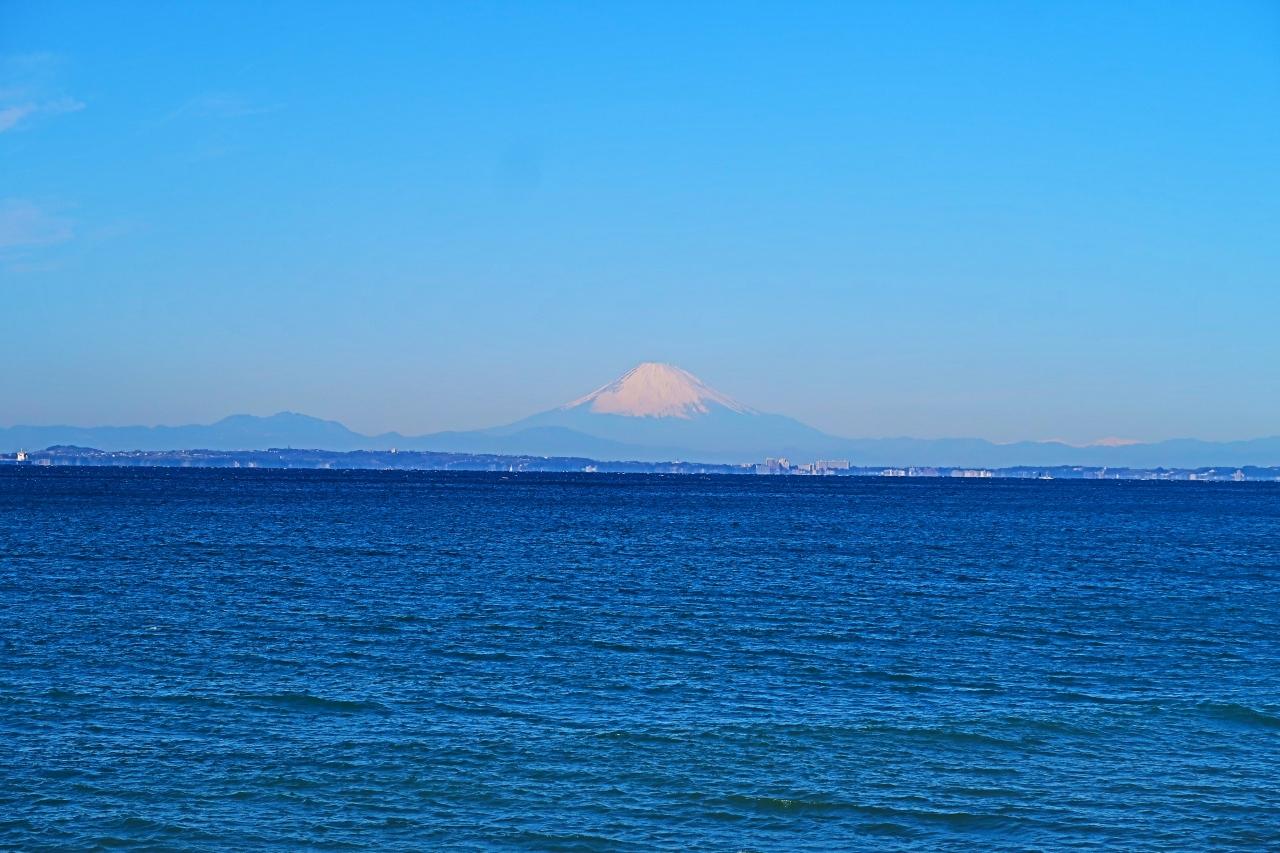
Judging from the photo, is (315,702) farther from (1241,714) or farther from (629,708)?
(1241,714)

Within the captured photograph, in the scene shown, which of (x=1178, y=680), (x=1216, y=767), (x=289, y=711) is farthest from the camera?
(x=1178, y=680)

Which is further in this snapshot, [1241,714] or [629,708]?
[1241,714]

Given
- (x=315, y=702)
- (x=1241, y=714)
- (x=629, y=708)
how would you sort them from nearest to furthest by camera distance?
(x=629, y=708) < (x=315, y=702) < (x=1241, y=714)

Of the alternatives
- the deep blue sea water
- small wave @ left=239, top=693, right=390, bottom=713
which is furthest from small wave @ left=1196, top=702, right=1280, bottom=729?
small wave @ left=239, top=693, right=390, bottom=713

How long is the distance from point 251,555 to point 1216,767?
54.2 m

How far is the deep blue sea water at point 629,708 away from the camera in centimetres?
2116

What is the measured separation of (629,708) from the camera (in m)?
28.8

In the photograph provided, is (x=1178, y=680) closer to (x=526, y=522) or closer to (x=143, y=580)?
(x=143, y=580)

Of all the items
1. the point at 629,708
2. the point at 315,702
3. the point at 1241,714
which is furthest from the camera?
the point at 1241,714

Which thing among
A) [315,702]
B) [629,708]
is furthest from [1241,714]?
[315,702]

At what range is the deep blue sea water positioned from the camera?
21156 millimetres

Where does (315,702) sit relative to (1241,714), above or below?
below

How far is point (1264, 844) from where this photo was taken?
20.2 meters

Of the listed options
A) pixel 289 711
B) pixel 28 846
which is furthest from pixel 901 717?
pixel 28 846
